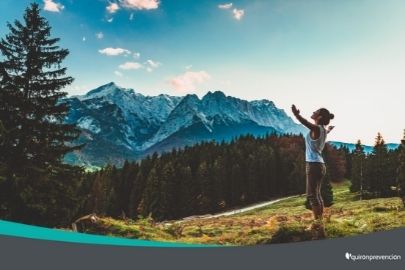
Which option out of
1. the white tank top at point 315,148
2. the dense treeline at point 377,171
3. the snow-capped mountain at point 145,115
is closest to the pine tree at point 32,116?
the snow-capped mountain at point 145,115

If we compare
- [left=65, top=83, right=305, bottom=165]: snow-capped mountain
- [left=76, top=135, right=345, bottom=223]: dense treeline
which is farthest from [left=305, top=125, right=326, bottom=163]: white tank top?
[left=76, top=135, right=345, bottom=223]: dense treeline

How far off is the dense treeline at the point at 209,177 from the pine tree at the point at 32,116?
48.1 meters

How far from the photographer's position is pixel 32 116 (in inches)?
739

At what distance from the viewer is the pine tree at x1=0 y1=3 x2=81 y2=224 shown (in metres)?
16.8

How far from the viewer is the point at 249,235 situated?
12.6 metres

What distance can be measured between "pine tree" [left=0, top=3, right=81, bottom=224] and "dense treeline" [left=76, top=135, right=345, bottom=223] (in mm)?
48136

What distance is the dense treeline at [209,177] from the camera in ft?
253

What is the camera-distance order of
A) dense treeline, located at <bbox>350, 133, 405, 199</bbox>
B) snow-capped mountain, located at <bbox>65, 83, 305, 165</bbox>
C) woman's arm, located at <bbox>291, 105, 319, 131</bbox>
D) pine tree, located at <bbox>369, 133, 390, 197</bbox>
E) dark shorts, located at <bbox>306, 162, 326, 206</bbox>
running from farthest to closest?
pine tree, located at <bbox>369, 133, 390, 197</bbox> → dense treeline, located at <bbox>350, 133, 405, 199</bbox> → snow-capped mountain, located at <bbox>65, 83, 305, 165</bbox> → dark shorts, located at <bbox>306, 162, 326, 206</bbox> → woman's arm, located at <bbox>291, 105, 319, 131</bbox>

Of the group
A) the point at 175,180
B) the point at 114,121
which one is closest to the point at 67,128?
the point at 114,121

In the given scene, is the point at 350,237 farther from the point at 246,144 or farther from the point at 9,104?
the point at 246,144

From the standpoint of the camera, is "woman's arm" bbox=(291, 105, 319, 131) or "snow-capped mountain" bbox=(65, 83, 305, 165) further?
"snow-capped mountain" bbox=(65, 83, 305, 165)

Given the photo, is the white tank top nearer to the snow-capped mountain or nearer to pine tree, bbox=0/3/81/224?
pine tree, bbox=0/3/81/224

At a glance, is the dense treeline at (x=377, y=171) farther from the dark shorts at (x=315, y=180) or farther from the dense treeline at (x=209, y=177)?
the dark shorts at (x=315, y=180)

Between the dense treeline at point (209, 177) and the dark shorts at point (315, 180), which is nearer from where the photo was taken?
the dark shorts at point (315, 180)
